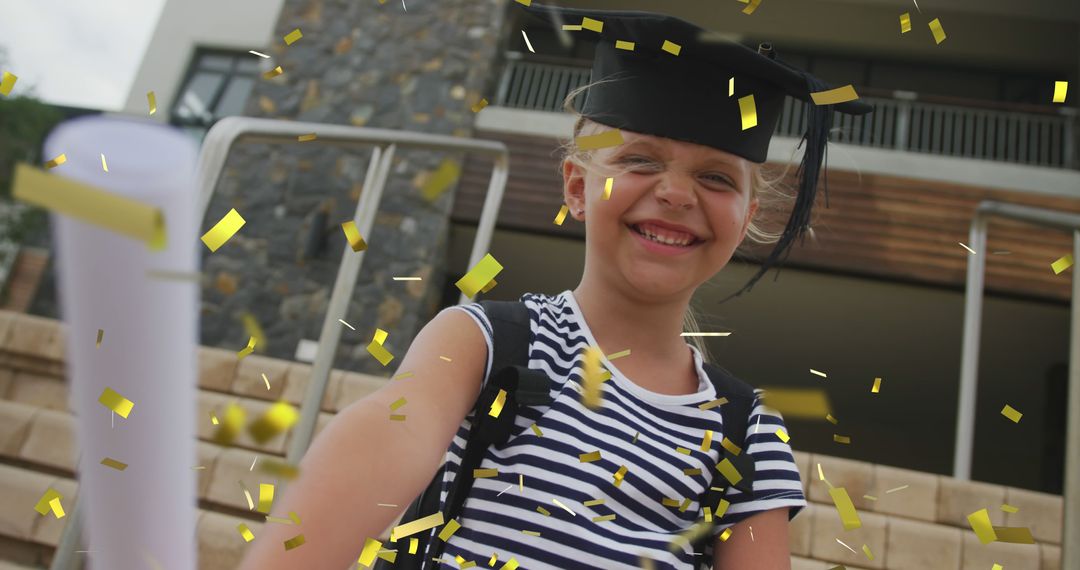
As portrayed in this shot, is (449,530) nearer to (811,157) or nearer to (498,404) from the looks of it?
(498,404)

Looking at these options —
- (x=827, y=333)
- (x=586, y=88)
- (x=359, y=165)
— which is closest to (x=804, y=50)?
(x=827, y=333)

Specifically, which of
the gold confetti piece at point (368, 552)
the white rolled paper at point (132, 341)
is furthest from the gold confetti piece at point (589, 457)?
the white rolled paper at point (132, 341)

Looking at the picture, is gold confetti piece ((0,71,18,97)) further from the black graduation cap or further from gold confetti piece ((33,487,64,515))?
gold confetti piece ((33,487,64,515))

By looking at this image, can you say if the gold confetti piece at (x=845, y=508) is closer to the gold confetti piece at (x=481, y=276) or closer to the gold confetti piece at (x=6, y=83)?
the gold confetti piece at (x=481, y=276)

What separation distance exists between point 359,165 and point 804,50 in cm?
442

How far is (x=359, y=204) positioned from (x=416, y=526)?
1.34 metres

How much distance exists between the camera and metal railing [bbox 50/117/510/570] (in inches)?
62.2

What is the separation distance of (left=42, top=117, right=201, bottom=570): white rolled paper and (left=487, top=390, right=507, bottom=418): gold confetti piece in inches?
28.9

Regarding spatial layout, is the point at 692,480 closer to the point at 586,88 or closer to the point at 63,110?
the point at 586,88

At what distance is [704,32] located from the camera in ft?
3.51

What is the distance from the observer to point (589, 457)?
97 cm

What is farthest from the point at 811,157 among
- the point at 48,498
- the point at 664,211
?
the point at 48,498

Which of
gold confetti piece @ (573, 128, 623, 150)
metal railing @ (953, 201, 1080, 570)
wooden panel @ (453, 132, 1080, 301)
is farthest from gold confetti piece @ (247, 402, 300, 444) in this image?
wooden panel @ (453, 132, 1080, 301)

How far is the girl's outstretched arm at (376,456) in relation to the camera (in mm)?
696
